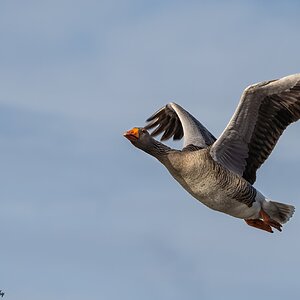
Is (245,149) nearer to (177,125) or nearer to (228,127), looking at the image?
(228,127)

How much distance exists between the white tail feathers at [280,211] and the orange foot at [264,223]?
13 cm

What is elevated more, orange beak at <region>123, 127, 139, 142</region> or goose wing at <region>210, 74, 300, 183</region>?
orange beak at <region>123, 127, 139, 142</region>

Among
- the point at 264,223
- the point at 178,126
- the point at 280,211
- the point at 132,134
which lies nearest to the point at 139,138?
the point at 132,134

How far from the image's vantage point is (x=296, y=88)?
35.5m

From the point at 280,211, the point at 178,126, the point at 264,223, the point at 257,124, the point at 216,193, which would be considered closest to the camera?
the point at 216,193

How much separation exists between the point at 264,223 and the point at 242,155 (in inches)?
65.6

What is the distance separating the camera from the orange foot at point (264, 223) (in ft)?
119

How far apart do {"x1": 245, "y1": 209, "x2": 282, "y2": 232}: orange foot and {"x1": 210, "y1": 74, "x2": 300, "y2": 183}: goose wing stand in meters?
0.97

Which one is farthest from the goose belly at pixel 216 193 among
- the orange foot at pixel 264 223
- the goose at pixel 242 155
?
the orange foot at pixel 264 223

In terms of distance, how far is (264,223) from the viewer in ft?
121

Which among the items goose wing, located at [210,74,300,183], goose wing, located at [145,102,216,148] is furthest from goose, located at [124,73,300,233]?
goose wing, located at [145,102,216,148]

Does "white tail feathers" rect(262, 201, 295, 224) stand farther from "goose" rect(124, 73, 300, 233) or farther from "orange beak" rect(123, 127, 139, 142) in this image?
"orange beak" rect(123, 127, 139, 142)

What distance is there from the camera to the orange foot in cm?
3625

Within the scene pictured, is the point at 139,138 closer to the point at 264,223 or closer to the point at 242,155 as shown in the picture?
the point at 242,155
